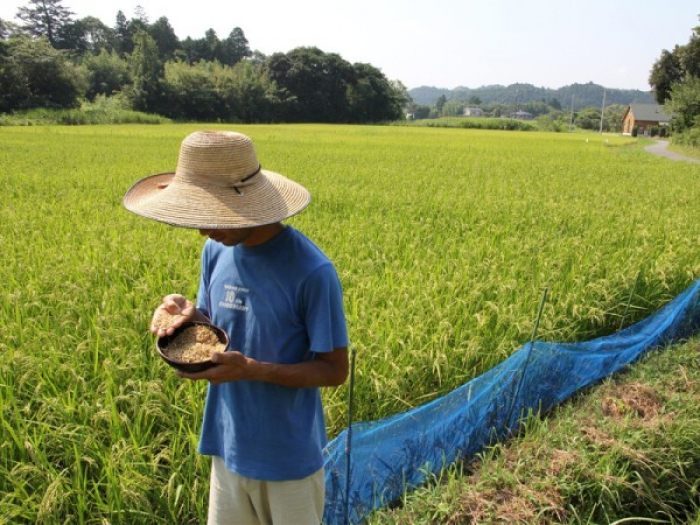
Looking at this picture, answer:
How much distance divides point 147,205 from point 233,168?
272 millimetres

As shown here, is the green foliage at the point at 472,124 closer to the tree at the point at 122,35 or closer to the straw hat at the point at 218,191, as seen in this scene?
the tree at the point at 122,35

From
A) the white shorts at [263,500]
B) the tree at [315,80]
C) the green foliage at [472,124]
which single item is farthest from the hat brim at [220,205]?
the tree at [315,80]

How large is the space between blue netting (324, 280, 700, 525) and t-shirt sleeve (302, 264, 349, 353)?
30.3 inches

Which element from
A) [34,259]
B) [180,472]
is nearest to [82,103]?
[34,259]

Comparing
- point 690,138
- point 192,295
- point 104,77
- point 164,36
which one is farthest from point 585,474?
point 164,36

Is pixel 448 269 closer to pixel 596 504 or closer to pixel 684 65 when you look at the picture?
pixel 596 504

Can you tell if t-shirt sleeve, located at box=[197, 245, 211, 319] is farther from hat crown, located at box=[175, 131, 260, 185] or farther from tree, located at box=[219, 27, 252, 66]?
tree, located at box=[219, 27, 252, 66]

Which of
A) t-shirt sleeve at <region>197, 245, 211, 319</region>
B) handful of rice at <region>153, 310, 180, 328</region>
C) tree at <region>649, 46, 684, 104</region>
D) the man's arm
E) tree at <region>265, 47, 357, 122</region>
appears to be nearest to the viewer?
the man's arm

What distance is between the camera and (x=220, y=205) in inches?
49.2

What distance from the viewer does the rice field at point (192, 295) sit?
1870 millimetres

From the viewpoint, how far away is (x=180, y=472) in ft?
6.30

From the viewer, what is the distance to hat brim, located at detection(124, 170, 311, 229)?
1221mm

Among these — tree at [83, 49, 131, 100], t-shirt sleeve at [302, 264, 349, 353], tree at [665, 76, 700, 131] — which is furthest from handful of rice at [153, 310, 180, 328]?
tree at [83, 49, 131, 100]

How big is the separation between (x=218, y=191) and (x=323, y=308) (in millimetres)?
406
